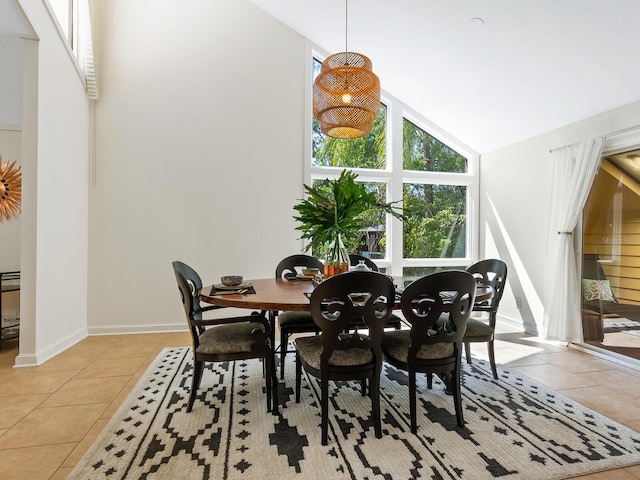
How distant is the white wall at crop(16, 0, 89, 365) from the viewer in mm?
2814

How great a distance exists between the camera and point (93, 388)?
2432 millimetres

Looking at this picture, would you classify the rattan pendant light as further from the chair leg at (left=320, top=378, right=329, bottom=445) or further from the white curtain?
the white curtain

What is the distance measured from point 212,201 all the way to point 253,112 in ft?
4.11

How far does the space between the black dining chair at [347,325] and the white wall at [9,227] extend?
4.00 metres

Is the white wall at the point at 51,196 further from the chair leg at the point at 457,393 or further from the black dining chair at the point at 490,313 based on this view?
the black dining chair at the point at 490,313

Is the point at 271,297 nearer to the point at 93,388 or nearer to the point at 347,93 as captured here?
the point at 93,388

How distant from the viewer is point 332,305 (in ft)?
5.49

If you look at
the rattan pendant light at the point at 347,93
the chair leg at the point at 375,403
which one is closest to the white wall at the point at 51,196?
the rattan pendant light at the point at 347,93

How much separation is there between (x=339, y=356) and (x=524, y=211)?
3530 mm

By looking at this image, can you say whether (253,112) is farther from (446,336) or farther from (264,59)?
(446,336)

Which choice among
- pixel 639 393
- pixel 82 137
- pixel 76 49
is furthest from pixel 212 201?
pixel 639 393

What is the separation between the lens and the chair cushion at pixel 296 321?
2585 mm

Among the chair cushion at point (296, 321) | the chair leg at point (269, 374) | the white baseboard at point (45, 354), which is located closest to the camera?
the chair leg at point (269, 374)

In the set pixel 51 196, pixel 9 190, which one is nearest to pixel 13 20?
pixel 51 196
